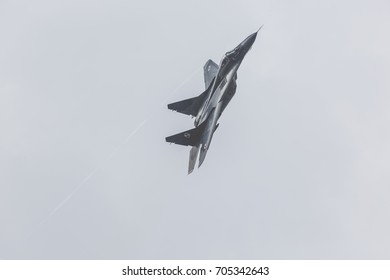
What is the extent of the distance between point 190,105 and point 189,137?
432 centimetres

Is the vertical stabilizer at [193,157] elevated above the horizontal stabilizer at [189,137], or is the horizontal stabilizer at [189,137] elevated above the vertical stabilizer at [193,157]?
the horizontal stabilizer at [189,137]

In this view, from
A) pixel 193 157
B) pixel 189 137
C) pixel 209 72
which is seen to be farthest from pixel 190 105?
pixel 193 157

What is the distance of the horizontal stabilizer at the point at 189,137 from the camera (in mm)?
66250

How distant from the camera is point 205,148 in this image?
63000 millimetres

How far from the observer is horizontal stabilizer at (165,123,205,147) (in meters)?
66.2

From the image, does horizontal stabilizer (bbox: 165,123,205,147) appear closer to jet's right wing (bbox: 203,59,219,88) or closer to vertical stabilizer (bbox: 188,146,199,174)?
vertical stabilizer (bbox: 188,146,199,174)

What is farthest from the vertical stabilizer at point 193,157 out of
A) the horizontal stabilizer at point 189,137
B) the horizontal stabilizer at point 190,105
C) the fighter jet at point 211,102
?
the horizontal stabilizer at point 190,105

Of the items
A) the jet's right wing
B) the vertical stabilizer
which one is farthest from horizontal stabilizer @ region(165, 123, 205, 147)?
the jet's right wing

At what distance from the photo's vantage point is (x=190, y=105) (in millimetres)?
69375

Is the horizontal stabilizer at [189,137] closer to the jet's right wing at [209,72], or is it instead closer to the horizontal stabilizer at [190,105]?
the horizontal stabilizer at [190,105]
